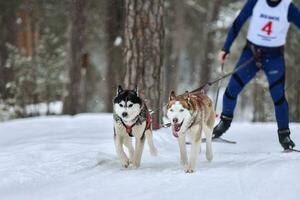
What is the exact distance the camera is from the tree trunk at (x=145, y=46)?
7.86m

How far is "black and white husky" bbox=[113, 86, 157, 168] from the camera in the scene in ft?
17.4

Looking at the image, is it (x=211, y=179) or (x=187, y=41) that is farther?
(x=187, y=41)

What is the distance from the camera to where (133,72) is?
314 inches

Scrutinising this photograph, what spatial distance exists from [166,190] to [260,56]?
2.66 m

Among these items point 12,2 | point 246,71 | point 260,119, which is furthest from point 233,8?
point 246,71

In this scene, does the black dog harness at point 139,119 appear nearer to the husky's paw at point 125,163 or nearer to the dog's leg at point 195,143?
the husky's paw at point 125,163

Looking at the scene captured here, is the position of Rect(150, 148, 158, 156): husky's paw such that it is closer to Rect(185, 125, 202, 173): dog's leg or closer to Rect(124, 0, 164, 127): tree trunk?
Rect(185, 125, 202, 173): dog's leg

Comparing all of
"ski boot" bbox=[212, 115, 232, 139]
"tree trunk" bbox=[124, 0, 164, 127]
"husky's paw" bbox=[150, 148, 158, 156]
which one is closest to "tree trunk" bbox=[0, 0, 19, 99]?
"tree trunk" bbox=[124, 0, 164, 127]

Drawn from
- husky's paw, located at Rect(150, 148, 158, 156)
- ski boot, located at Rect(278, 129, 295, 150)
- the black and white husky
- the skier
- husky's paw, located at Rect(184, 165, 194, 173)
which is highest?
the skier

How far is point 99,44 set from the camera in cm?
2180

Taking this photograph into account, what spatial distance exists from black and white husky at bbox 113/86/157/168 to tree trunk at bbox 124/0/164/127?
92.4 inches

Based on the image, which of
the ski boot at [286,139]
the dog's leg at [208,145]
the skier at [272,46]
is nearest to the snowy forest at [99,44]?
the skier at [272,46]

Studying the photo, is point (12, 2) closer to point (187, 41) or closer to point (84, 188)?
point (84, 188)

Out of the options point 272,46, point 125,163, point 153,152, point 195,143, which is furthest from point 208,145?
point 272,46
